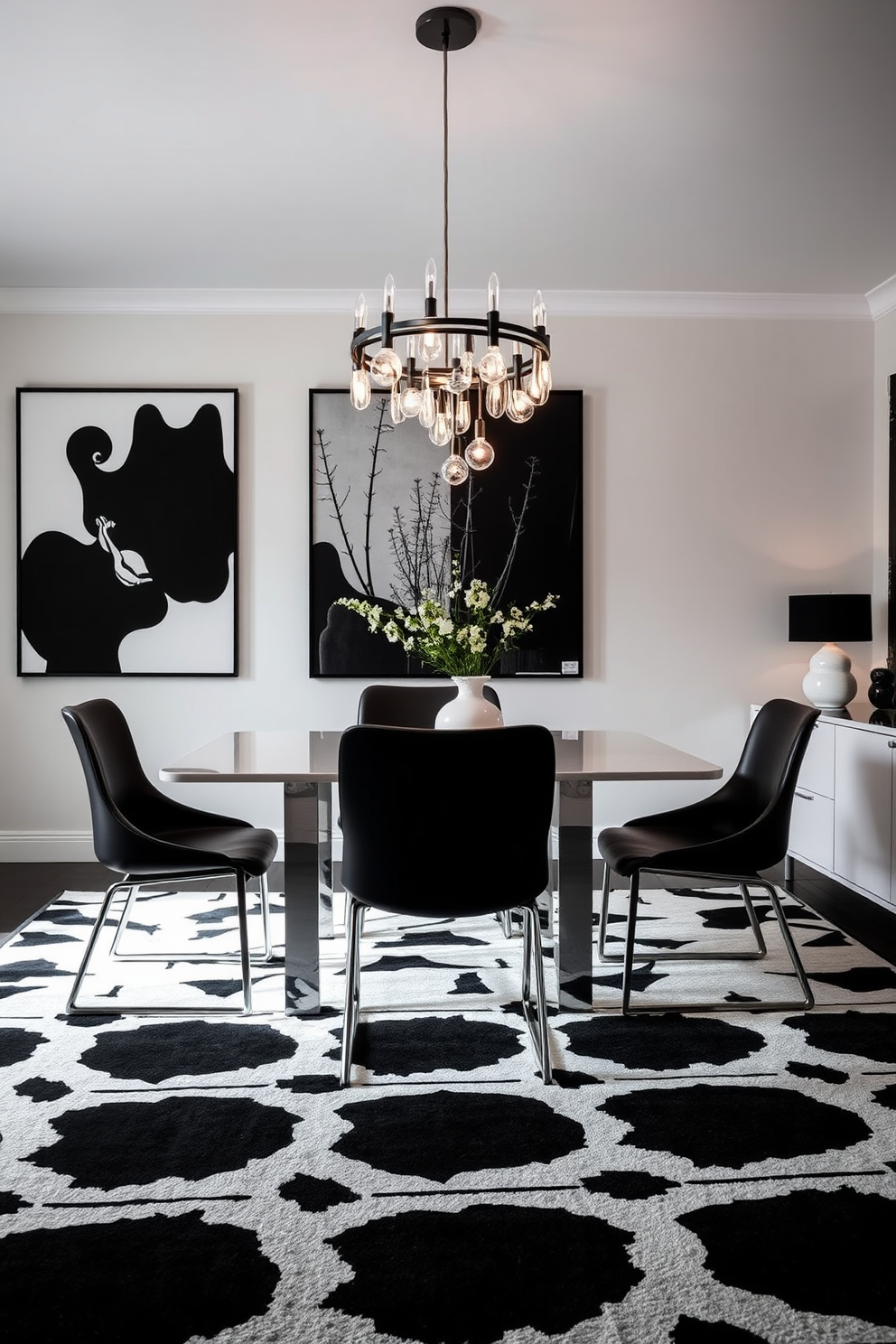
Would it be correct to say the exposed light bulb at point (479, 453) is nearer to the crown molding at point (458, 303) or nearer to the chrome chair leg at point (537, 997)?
the chrome chair leg at point (537, 997)

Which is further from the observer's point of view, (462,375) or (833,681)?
(833,681)

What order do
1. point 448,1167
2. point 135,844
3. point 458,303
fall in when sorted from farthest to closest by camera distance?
point 458,303 → point 135,844 → point 448,1167

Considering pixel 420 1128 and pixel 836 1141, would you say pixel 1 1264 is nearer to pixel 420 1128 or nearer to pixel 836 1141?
pixel 420 1128

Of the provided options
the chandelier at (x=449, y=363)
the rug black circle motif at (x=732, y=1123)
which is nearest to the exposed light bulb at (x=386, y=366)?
the chandelier at (x=449, y=363)

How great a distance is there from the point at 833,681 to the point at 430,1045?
258 cm

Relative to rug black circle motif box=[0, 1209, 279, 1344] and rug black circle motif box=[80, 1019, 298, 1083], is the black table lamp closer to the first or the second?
rug black circle motif box=[80, 1019, 298, 1083]

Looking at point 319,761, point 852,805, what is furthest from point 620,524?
point 319,761

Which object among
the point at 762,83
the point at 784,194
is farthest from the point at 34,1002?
the point at 784,194

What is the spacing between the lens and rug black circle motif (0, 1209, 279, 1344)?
149 centimetres

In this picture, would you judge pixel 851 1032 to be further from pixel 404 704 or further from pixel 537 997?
pixel 404 704

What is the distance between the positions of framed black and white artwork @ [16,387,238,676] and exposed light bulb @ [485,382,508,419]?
212cm

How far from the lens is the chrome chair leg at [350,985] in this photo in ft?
7.73

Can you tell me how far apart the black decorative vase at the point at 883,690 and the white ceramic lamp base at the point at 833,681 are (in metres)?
0.09

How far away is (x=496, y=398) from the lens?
2.81 meters
